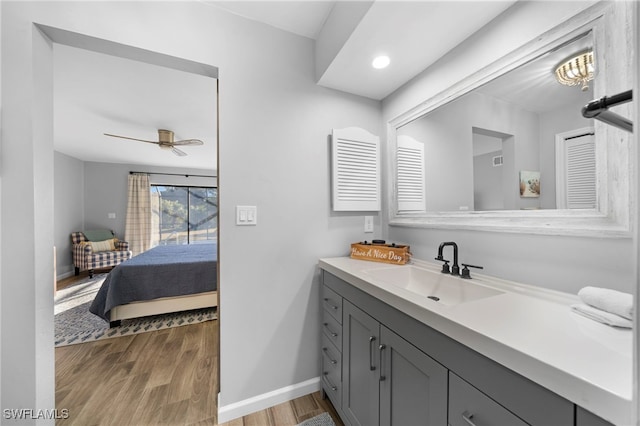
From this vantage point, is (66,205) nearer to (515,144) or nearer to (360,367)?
(360,367)

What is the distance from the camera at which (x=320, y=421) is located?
4.60ft

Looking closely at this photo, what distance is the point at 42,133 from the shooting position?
117cm

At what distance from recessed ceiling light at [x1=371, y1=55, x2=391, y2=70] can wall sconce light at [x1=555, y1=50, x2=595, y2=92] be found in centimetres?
81

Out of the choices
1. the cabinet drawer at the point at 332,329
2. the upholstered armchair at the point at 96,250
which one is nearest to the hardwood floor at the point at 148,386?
the cabinet drawer at the point at 332,329

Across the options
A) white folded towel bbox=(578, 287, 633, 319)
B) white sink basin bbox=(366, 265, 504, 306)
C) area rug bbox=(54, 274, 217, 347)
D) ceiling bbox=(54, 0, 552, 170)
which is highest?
ceiling bbox=(54, 0, 552, 170)

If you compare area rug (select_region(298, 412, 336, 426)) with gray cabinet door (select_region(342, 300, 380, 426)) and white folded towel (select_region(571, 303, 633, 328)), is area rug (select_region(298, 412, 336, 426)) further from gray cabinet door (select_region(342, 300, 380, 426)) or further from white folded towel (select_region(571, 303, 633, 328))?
white folded towel (select_region(571, 303, 633, 328))

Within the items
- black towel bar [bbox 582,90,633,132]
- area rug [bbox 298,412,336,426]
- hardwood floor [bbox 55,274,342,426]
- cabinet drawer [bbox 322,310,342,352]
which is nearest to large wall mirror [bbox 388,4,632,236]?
black towel bar [bbox 582,90,633,132]

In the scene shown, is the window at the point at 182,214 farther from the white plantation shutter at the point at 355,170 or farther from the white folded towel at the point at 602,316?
the white folded towel at the point at 602,316

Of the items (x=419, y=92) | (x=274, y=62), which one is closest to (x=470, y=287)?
(x=419, y=92)

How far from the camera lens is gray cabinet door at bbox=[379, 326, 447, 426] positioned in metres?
0.76

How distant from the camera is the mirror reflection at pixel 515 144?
0.90 metres

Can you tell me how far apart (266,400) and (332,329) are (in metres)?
0.63

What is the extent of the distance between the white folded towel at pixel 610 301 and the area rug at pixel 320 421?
4.50 ft

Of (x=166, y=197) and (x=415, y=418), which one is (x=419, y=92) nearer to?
(x=415, y=418)
